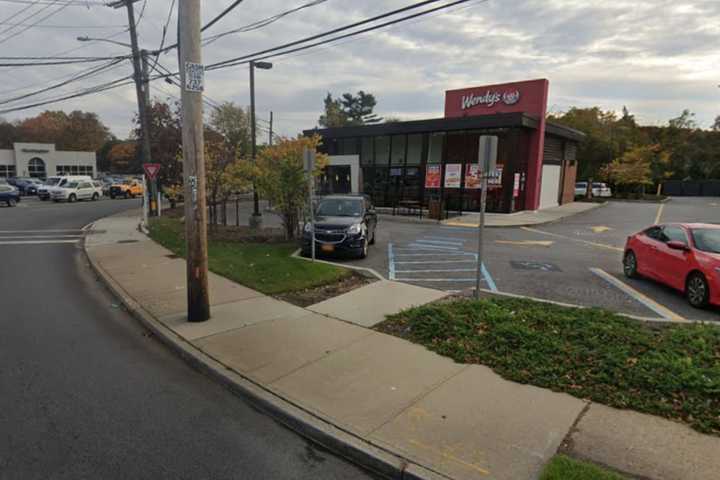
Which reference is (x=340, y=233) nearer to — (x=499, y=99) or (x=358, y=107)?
(x=499, y=99)

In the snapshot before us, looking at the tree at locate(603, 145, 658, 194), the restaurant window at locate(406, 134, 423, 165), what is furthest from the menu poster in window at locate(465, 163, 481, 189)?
the tree at locate(603, 145, 658, 194)

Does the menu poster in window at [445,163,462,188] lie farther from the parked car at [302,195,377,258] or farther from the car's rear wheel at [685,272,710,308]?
the car's rear wheel at [685,272,710,308]

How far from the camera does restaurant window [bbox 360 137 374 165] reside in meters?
28.5

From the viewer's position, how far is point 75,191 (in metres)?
34.6

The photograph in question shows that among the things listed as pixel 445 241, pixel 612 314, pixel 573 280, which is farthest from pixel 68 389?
pixel 445 241

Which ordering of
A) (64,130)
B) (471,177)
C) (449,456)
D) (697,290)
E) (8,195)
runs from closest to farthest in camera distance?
(449,456)
(697,290)
(471,177)
(8,195)
(64,130)

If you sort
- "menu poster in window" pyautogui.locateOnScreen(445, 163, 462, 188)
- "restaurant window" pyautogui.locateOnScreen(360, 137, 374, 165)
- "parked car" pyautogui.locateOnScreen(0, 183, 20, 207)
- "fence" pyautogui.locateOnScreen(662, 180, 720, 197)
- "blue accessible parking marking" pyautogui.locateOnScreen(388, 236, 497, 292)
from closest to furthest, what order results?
"blue accessible parking marking" pyautogui.locateOnScreen(388, 236, 497, 292)
"menu poster in window" pyautogui.locateOnScreen(445, 163, 462, 188)
"restaurant window" pyautogui.locateOnScreen(360, 137, 374, 165)
"parked car" pyautogui.locateOnScreen(0, 183, 20, 207)
"fence" pyautogui.locateOnScreen(662, 180, 720, 197)

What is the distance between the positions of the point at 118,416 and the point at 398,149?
2493 cm

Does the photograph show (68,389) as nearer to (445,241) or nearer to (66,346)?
(66,346)

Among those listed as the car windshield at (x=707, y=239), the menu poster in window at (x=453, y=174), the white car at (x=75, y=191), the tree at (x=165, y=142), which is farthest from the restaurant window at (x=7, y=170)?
the car windshield at (x=707, y=239)

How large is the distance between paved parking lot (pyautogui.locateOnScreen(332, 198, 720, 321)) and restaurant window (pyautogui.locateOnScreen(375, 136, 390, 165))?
1024 cm

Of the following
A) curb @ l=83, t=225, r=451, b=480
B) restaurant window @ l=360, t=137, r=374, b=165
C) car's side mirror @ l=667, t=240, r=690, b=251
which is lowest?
curb @ l=83, t=225, r=451, b=480

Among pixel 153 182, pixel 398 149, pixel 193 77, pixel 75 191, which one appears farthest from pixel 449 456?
pixel 75 191

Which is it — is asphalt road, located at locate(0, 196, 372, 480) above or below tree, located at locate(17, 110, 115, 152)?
below
